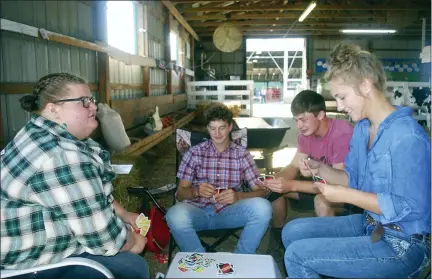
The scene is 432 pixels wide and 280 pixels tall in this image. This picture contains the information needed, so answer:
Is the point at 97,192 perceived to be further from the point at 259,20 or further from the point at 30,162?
the point at 259,20

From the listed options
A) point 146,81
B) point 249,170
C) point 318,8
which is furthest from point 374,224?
point 318,8

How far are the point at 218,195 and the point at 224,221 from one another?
0.57ft

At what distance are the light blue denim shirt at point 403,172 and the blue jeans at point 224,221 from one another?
1.03 meters

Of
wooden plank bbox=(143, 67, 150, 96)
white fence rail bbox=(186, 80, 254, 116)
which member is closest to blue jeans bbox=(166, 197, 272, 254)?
Answer: wooden plank bbox=(143, 67, 150, 96)

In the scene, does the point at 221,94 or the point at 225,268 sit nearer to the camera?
the point at 225,268

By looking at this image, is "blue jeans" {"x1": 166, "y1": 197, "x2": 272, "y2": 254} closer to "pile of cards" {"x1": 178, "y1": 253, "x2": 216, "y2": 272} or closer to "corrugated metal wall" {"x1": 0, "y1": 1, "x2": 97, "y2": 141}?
"pile of cards" {"x1": 178, "y1": 253, "x2": 216, "y2": 272}

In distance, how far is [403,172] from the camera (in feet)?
4.72

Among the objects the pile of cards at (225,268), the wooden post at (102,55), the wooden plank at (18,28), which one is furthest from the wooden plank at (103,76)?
the pile of cards at (225,268)

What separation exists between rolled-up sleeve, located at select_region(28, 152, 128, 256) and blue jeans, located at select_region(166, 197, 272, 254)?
3.10 ft

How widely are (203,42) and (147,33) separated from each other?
30.7ft

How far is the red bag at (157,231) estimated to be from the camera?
2729 millimetres

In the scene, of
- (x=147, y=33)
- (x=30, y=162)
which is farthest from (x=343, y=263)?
(x=147, y=33)

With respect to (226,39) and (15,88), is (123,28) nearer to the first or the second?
(15,88)

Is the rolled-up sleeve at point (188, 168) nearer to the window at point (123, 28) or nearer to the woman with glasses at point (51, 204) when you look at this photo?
the woman with glasses at point (51, 204)
